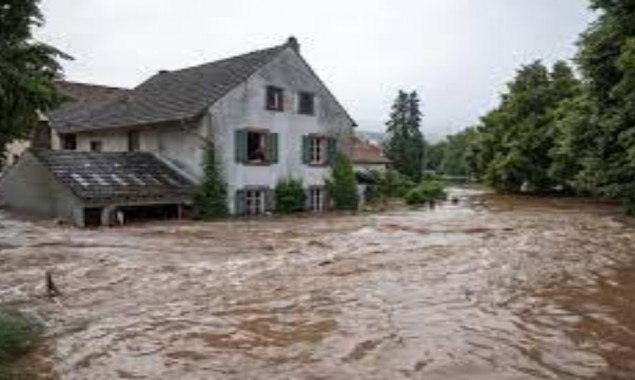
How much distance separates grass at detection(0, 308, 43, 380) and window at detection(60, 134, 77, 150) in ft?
103

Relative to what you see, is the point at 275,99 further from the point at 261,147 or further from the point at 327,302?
the point at 327,302

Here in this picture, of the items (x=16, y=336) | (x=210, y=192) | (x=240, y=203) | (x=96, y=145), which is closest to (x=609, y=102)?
(x=240, y=203)

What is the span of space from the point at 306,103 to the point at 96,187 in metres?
11.6

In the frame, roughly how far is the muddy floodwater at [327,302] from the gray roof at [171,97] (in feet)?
26.9

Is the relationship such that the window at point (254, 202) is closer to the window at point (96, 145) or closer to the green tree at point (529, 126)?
the window at point (96, 145)

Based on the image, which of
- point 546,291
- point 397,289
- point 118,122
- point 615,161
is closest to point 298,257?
point 397,289

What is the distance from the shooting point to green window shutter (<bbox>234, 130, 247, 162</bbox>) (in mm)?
36000

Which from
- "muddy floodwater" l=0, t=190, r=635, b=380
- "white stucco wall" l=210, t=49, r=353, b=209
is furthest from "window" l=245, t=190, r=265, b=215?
"muddy floodwater" l=0, t=190, r=635, b=380

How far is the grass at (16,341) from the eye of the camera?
10.5 meters

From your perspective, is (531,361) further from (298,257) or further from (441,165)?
(441,165)

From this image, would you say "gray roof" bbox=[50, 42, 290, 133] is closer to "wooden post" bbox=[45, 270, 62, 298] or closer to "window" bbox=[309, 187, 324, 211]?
"window" bbox=[309, 187, 324, 211]

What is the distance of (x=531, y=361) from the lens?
11875mm

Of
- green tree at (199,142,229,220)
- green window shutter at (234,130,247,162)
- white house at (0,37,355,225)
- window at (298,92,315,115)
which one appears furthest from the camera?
window at (298,92,315,115)

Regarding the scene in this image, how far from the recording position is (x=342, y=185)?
40281 millimetres
